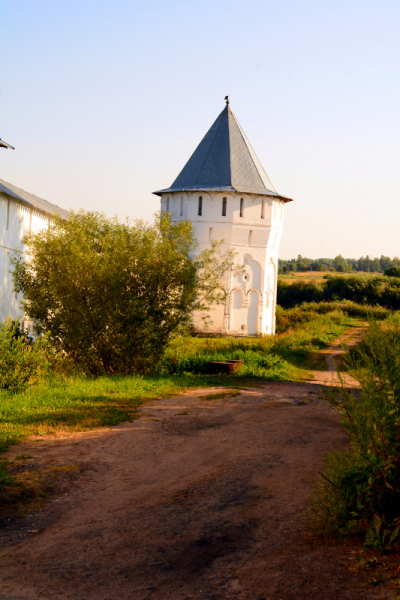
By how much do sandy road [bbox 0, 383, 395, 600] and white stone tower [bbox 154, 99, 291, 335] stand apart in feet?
54.2

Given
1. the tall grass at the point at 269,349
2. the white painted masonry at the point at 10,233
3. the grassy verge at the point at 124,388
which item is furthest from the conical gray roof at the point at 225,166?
the white painted masonry at the point at 10,233

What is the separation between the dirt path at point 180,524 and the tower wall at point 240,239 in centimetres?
1638

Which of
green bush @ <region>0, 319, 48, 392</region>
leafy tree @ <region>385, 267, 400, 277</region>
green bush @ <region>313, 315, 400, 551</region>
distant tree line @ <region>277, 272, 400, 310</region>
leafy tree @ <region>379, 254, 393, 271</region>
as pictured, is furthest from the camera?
leafy tree @ <region>379, 254, 393, 271</region>

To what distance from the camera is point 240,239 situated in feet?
80.2

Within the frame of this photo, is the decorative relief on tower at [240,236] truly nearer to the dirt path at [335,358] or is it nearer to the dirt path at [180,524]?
the dirt path at [335,358]

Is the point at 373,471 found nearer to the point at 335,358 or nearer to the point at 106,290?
the point at 106,290

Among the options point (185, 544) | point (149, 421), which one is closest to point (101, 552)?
point (185, 544)

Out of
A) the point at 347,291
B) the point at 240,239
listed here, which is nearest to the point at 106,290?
the point at 240,239

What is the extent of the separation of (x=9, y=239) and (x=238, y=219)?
1258cm

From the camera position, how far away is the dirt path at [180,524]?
350 centimetres

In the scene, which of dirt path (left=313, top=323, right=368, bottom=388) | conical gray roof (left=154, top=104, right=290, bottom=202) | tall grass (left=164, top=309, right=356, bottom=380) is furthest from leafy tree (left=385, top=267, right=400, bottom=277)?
conical gray roof (left=154, top=104, right=290, bottom=202)

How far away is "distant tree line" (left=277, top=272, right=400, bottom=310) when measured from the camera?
1881 inches

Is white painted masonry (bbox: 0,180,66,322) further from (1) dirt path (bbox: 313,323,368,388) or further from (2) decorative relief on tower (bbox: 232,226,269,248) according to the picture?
(2) decorative relief on tower (bbox: 232,226,269,248)

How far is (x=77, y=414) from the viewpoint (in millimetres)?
8266
